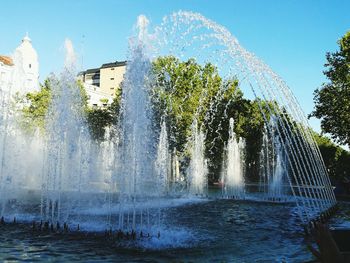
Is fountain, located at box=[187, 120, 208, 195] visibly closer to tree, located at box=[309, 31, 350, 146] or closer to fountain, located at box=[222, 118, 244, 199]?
fountain, located at box=[222, 118, 244, 199]

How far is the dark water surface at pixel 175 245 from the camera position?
299 inches

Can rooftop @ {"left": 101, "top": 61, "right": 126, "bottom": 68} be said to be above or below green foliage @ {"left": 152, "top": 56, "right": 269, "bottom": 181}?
above

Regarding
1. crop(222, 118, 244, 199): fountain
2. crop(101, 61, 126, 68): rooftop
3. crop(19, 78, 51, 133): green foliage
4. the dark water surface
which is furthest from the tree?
crop(101, 61, 126, 68): rooftop

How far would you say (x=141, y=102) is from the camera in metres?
11.9

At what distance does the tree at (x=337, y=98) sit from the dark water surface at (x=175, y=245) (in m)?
20.0

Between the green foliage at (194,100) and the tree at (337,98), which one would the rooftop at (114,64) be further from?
the tree at (337,98)

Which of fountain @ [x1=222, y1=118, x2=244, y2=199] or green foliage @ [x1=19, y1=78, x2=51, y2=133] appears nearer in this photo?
fountain @ [x1=222, y1=118, x2=244, y2=199]

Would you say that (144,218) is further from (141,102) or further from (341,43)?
(341,43)

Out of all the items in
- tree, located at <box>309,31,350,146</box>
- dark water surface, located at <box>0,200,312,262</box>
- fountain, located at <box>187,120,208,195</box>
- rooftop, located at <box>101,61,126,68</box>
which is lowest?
dark water surface, located at <box>0,200,312,262</box>

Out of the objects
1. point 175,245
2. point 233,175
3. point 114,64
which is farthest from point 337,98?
point 114,64

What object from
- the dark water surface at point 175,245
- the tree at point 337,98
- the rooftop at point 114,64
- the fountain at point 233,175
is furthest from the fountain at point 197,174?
the rooftop at point 114,64

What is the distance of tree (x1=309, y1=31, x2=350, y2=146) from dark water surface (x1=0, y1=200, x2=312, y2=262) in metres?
20.0

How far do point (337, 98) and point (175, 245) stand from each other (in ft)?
80.4

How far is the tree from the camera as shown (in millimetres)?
28812
